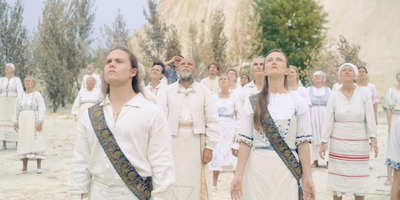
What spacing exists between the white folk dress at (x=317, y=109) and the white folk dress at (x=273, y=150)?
21.2ft

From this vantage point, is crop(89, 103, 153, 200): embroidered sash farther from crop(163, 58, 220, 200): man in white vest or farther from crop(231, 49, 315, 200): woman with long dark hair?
crop(163, 58, 220, 200): man in white vest

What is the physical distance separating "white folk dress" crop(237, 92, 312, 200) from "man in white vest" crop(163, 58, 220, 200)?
1.73 metres

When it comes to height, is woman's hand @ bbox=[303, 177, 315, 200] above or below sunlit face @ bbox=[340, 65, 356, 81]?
below

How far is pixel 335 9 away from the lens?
50500 millimetres

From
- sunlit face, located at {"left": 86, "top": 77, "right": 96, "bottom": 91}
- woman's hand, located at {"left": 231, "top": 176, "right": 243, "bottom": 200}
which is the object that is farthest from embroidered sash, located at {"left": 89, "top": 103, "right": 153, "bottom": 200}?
sunlit face, located at {"left": 86, "top": 77, "right": 96, "bottom": 91}

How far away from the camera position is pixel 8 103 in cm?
1330

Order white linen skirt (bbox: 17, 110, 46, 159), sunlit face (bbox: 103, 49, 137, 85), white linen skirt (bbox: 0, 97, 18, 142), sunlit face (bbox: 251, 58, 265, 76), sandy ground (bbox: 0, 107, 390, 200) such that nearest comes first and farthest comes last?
sunlit face (bbox: 103, 49, 137, 85) → sunlit face (bbox: 251, 58, 265, 76) → sandy ground (bbox: 0, 107, 390, 200) → white linen skirt (bbox: 17, 110, 46, 159) → white linen skirt (bbox: 0, 97, 18, 142)

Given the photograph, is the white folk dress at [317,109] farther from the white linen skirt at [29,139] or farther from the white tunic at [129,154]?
the white tunic at [129,154]

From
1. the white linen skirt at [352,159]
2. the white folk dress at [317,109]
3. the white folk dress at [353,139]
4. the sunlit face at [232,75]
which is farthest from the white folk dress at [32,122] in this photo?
the white linen skirt at [352,159]

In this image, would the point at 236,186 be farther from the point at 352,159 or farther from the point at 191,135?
the point at 352,159

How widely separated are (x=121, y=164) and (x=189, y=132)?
3.00 meters

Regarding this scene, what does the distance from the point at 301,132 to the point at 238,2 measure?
172 ft

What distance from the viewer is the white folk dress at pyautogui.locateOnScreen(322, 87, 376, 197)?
21.2 ft

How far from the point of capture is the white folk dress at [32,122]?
9.88 m
